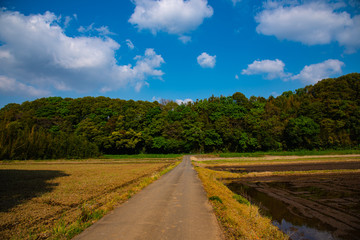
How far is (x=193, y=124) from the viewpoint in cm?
7412

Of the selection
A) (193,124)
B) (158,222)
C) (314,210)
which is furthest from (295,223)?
(193,124)

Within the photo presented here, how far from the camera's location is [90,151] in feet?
210

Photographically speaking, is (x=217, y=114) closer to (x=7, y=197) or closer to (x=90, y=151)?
(x=90, y=151)

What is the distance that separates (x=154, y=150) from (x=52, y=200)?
65688mm

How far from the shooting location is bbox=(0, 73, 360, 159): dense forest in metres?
64.2

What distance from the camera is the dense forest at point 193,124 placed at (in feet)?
211

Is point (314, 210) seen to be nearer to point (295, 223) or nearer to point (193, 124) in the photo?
point (295, 223)

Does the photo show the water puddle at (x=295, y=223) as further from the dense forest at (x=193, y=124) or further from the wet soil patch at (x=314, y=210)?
the dense forest at (x=193, y=124)

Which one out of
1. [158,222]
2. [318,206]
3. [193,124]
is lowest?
[318,206]

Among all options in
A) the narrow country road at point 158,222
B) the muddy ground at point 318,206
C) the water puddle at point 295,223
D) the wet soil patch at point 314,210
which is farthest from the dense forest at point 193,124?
the narrow country road at point 158,222

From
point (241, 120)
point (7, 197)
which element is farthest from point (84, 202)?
point (241, 120)

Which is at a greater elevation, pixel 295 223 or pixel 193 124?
pixel 193 124

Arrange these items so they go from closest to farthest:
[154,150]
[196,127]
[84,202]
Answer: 1. [84,202]
2. [196,127]
3. [154,150]

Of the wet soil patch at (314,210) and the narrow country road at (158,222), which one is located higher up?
the narrow country road at (158,222)
